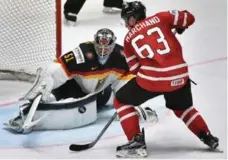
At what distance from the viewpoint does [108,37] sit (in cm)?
289

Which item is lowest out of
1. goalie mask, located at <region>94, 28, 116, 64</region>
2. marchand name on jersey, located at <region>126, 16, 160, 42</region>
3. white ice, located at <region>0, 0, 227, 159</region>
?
white ice, located at <region>0, 0, 227, 159</region>

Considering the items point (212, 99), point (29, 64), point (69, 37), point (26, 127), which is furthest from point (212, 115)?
point (69, 37)

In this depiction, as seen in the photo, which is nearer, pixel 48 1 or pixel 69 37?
pixel 48 1

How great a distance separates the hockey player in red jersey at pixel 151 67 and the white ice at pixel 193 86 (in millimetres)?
105

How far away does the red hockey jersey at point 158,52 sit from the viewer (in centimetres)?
252

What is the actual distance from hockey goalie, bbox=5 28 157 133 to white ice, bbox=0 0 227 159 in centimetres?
18

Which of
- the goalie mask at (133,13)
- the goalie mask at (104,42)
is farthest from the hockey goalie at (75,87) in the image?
the goalie mask at (133,13)

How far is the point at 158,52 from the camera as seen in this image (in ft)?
8.25

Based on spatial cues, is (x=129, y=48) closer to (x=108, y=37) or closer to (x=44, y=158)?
(x=108, y=37)

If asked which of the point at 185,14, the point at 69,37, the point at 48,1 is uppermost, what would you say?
the point at 185,14

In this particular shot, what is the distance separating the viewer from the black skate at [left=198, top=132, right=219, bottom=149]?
2617mm

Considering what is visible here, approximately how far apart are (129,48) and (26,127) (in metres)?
0.58

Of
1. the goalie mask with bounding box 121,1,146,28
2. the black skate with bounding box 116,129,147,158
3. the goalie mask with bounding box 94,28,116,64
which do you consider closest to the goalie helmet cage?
the goalie mask with bounding box 94,28,116,64

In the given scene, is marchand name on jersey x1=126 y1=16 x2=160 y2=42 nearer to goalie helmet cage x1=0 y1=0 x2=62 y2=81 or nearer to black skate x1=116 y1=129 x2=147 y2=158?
black skate x1=116 y1=129 x2=147 y2=158
